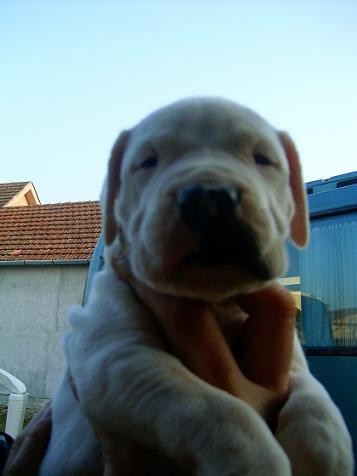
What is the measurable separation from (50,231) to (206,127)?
46.5ft

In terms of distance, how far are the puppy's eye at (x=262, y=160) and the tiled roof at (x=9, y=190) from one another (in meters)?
20.2

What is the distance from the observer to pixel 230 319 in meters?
2.12

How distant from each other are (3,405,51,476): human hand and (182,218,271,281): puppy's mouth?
1300mm

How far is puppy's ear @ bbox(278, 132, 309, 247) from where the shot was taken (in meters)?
2.22

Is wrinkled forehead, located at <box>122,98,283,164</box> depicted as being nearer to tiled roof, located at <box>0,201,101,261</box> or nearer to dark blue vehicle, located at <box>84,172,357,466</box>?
dark blue vehicle, located at <box>84,172,357,466</box>

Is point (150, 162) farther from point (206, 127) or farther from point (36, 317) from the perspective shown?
point (36, 317)

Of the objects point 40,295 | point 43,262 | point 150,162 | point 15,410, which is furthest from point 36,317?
point 150,162

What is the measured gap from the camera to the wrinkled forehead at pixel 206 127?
1825mm

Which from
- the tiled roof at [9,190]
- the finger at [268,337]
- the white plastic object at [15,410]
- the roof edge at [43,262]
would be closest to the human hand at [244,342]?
the finger at [268,337]

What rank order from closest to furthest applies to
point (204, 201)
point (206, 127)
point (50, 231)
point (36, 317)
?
1. point (204, 201)
2. point (206, 127)
3. point (36, 317)
4. point (50, 231)

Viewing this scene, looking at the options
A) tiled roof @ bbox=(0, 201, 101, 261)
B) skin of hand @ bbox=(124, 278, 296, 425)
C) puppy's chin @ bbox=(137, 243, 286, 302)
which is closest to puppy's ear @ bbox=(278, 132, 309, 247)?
skin of hand @ bbox=(124, 278, 296, 425)

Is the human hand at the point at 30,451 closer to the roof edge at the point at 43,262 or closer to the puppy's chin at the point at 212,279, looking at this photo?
the puppy's chin at the point at 212,279

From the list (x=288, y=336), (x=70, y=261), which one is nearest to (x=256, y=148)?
(x=288, y=336)

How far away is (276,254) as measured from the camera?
167 cm
